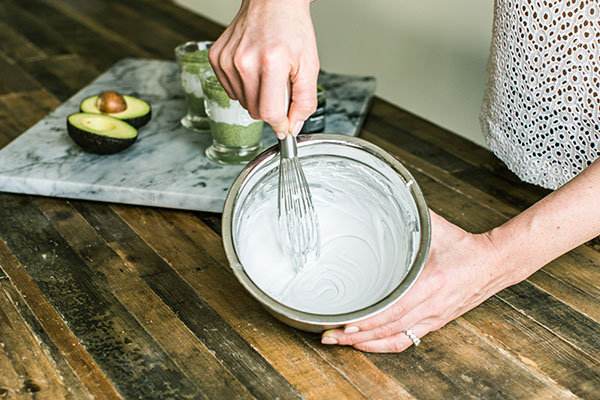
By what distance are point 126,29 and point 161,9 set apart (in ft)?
0.75

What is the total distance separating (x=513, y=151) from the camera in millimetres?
1142

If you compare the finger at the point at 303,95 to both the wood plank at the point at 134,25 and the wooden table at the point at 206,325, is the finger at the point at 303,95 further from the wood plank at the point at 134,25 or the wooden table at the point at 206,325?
the wood plank at the point at 134,25

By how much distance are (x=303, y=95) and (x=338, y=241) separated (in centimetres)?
24

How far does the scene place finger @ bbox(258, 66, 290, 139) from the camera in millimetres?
724

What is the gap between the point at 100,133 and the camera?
47.7 inches

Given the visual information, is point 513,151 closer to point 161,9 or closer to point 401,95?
point 401,95

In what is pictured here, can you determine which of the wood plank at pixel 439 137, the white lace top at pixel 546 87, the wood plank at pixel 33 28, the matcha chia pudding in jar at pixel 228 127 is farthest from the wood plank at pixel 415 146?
the wood plank at pixel 33 28

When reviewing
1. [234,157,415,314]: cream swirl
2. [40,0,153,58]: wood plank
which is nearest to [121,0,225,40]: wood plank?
[40,0,153,58]: wood plank

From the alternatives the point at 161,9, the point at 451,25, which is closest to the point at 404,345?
the point at 451,25

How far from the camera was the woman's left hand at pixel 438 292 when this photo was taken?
31.5 inches

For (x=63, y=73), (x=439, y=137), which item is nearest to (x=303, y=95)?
(x=439, y=137)

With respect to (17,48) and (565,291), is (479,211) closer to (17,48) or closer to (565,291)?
(565,291)

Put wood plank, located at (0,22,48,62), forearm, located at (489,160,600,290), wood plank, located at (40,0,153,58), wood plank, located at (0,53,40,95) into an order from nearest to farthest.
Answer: forearm, located at (489,160,600,290), wood plank, located at (0,53,40,95), wood plank, located at (0,22,48,62), wood plank, located at (40,0,153,58)

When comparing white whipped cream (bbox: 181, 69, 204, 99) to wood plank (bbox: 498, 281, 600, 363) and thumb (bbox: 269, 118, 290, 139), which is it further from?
wood plank (bbox: 498, 281, 600, 363)
